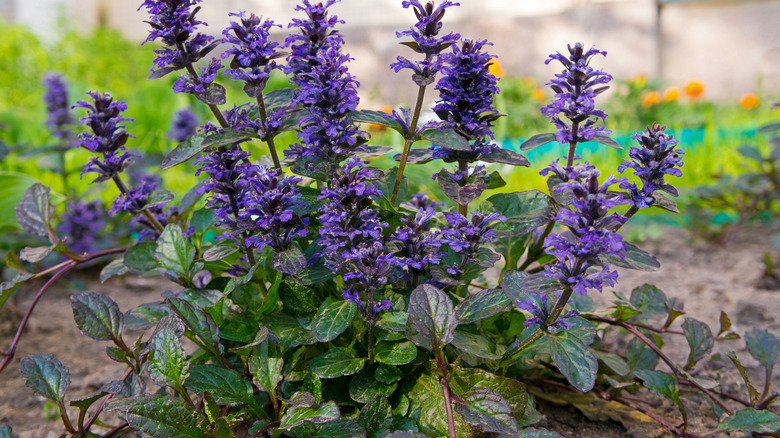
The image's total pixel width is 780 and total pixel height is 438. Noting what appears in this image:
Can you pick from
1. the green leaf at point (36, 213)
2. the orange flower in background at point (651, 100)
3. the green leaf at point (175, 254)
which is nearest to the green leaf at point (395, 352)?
the green leaf at point (175, 254)

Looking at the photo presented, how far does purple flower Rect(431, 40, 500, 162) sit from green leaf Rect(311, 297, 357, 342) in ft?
1.24

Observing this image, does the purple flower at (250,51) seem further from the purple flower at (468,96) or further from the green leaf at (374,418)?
the green leaf at (374,418)

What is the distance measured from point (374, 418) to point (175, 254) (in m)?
0.58

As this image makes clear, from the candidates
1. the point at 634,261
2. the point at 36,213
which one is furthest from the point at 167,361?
the point at 634,261

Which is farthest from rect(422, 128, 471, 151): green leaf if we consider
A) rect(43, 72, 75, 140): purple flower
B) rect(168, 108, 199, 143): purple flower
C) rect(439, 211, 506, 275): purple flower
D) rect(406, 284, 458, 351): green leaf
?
rect(43, 72, 75, 140): purple flower

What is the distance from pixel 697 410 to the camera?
65.3 inches

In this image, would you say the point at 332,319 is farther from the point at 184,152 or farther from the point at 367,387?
the point at 184,152

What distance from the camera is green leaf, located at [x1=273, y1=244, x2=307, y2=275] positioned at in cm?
115

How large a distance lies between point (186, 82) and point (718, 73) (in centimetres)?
692

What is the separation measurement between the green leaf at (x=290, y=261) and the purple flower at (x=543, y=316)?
429 mm

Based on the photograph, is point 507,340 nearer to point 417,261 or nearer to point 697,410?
point 417,261

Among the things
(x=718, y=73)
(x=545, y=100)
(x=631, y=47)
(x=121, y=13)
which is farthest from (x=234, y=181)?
(x=121, y=13)

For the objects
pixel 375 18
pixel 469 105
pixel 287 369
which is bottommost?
pixel 287 369

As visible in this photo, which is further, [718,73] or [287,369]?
[718,73]
